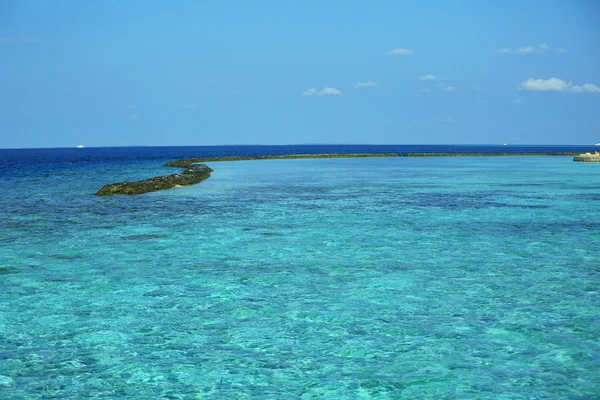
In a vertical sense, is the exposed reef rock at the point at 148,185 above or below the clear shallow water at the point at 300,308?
above

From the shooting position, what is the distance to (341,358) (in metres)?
7.26

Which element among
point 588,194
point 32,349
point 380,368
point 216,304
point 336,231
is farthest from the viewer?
point 588,194

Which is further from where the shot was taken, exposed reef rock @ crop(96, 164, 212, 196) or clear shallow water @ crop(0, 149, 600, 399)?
exposed reef rock @ crop(96, 164, 212, 196)

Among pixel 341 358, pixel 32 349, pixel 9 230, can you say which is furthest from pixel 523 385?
pixel 9 230

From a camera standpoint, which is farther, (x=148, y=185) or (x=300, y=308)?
(x=148, y=185)

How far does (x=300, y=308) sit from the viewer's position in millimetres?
9445

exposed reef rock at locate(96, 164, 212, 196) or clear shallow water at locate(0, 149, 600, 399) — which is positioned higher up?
exposed reef rock at locate(96, 164, 212, 196)

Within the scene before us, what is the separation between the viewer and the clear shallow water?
6.62 metres

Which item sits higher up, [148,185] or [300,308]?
[148,185]

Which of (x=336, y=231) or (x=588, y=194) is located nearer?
(x=336, y=231)

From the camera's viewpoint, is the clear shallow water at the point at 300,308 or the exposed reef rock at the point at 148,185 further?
→ the exposed reef rock at the point at 148,185

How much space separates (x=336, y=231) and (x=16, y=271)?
28.8ft

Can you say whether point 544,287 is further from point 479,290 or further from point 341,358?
point 341,358

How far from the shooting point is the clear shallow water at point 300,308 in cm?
662
